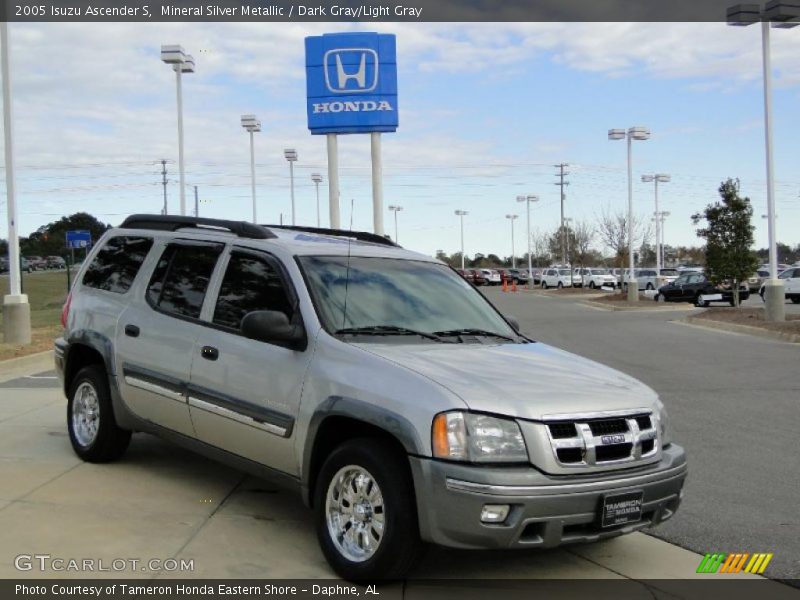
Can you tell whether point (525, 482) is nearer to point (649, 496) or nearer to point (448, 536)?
point (448, 536)

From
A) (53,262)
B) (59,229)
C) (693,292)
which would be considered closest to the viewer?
(693,292)

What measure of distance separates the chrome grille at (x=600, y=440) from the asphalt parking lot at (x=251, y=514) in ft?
2.78

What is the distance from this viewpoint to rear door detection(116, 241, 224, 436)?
564 cm

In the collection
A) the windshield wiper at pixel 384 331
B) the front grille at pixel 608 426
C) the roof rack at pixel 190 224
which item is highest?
the roof rack at pixel 190 224

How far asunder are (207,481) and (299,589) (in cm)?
225

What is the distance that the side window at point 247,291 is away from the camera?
5.21 metres

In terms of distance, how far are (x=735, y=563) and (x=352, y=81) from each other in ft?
72.4

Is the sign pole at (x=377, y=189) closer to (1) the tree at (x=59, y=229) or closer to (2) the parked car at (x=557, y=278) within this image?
(2) the parked car at (x=557, y=278)

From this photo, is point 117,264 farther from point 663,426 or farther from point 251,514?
point 663,426

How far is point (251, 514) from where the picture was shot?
554 centimetres

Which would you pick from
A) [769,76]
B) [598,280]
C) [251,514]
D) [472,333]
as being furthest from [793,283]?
[251,514]

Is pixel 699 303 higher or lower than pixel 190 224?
lower

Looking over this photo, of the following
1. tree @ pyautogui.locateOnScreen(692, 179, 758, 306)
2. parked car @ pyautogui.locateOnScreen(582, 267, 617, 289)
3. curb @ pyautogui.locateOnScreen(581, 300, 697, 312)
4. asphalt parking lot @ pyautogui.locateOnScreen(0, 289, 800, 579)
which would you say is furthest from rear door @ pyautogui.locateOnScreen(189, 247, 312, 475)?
parked car @ pyautogui.locateOnScreen(582, 267, 617, 289)

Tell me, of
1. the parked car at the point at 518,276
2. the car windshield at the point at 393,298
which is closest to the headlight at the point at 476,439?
the car windshield at the point at 393,298
